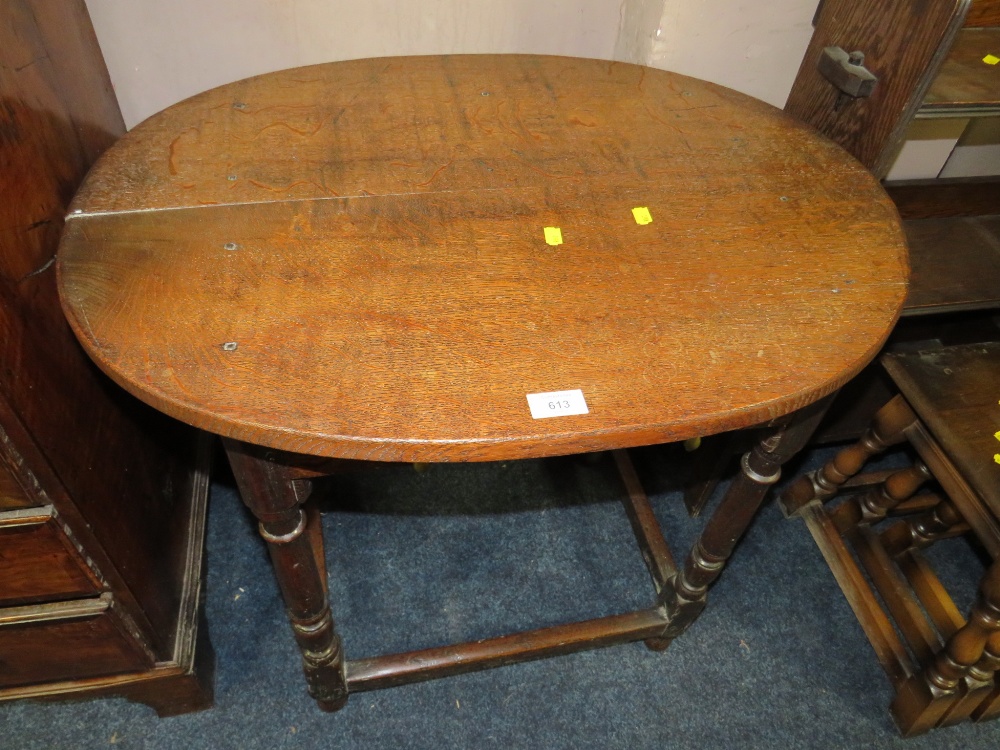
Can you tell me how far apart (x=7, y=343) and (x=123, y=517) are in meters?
0.42

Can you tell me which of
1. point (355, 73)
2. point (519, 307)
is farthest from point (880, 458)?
point (355, 73)

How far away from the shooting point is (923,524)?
1.69m

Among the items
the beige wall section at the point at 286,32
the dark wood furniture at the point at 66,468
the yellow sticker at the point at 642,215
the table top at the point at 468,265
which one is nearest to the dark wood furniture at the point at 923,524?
the table top at the point at 468,265

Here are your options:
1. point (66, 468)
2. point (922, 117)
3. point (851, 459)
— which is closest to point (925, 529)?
point (851, 459)

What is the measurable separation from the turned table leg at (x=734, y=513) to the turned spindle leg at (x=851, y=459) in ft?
1.18

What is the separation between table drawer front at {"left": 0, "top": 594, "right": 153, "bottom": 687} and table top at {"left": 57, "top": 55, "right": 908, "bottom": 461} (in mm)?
547

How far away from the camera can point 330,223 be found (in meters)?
1.05

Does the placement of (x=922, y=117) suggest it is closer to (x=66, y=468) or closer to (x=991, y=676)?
(x=991, y=676)

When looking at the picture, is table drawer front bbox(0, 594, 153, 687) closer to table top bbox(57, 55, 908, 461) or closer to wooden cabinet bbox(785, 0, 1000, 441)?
table top bbox(57, 55, 908, 461)

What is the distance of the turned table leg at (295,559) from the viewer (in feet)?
3.23

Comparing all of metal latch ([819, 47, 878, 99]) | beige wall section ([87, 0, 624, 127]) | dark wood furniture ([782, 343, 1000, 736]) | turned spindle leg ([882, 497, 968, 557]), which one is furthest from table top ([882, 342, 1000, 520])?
beige wall section ([87, 0, 624, 127])

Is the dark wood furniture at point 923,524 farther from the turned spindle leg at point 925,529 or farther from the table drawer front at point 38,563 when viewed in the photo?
the table drawer front at point 38,563

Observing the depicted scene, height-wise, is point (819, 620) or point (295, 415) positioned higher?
point (295, 415)

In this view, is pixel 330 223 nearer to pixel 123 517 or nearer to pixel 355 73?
pixel 355 73
